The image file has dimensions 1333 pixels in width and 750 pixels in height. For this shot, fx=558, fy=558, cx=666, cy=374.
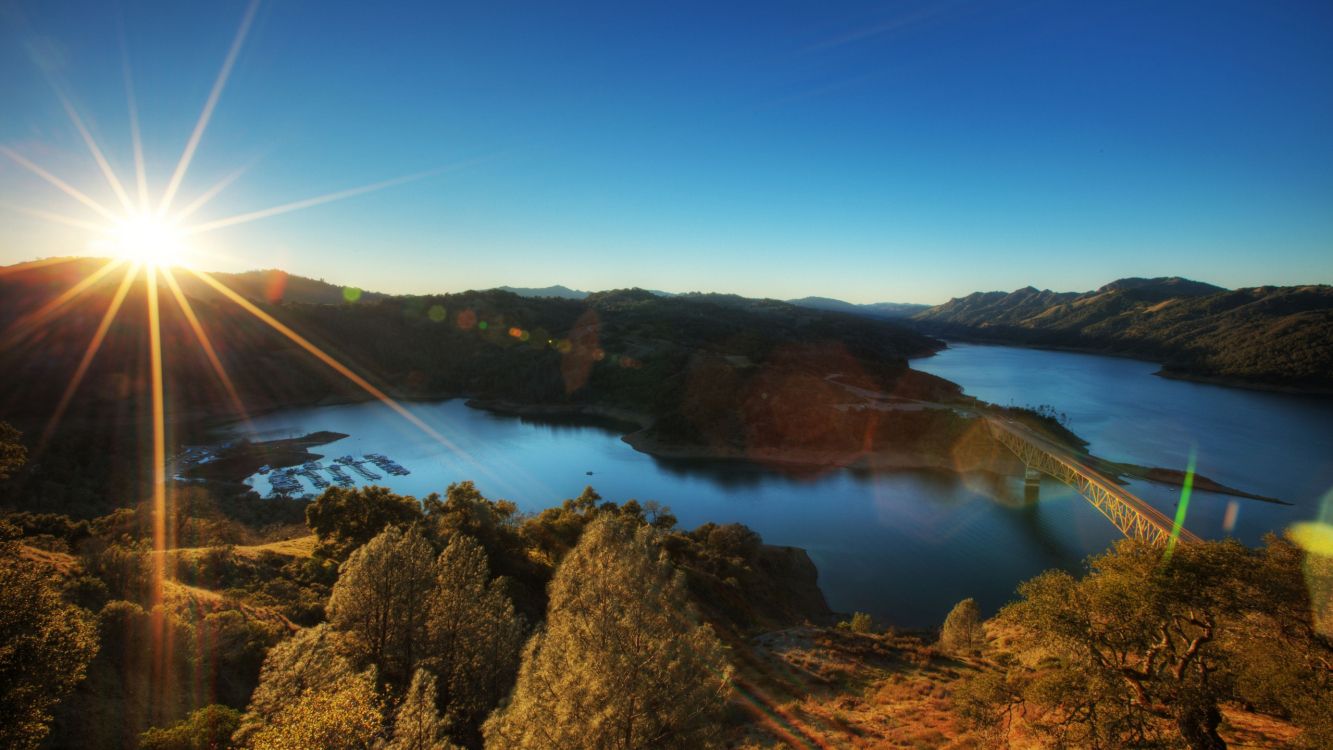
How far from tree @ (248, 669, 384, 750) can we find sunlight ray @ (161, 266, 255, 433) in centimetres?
7876

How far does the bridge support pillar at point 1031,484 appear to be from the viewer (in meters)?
47.0

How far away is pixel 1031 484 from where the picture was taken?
47.7 metres

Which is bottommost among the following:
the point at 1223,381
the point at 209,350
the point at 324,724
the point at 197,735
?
the point at 209,350

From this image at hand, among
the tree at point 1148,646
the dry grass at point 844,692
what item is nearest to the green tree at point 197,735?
the dry grass at point 844,692

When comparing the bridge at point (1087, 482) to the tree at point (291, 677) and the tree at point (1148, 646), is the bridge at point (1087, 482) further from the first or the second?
the tree at point (291, 677)

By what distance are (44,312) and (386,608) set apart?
364ft

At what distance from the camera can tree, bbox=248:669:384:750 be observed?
7.30 meters

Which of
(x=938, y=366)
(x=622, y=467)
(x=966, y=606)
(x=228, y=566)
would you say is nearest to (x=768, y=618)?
(x=966, y=606)

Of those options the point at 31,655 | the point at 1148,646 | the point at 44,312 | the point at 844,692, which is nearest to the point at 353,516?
the point at 31,655

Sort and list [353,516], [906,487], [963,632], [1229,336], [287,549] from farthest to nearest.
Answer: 1. [1229,336]
2. [906,487]
3. [353,516]
4. [287,549]
5. [963,632]

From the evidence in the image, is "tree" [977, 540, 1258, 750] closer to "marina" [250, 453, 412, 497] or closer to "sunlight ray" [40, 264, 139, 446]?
"marina" [250, 453, 412, 497]

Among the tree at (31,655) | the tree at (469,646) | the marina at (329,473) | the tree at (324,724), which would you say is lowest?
the marina at (329,473)

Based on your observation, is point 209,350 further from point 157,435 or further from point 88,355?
point 157,435

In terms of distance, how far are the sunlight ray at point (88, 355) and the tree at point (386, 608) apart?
61.3 metres
